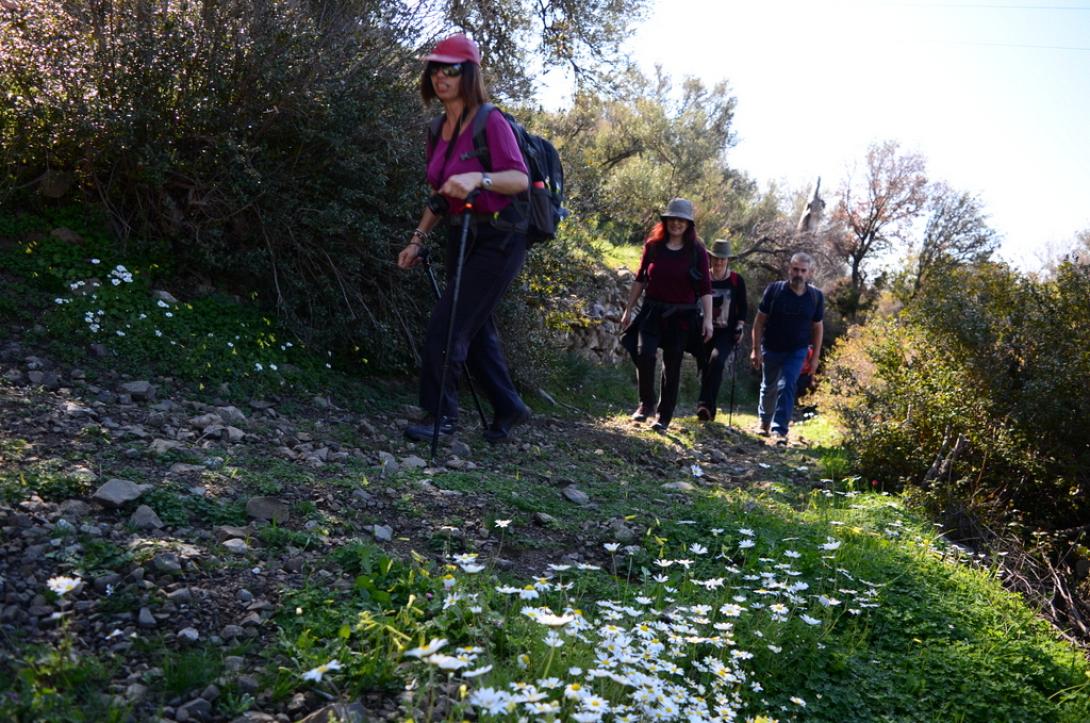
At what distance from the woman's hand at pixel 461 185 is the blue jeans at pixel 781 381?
5.13 m

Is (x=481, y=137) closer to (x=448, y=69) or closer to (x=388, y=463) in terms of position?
(x=448, y=69)

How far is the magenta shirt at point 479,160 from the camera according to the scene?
16.5ft

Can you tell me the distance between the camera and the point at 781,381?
918 cm

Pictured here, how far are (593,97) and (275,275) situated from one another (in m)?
8.06

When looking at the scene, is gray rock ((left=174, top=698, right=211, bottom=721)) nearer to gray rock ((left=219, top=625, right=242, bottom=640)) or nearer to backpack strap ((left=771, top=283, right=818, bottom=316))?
gray rock ((left=219, top=625, right=242, bottom=640))

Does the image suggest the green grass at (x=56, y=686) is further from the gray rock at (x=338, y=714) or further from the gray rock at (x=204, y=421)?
the gray rock at (x=204, y=421)

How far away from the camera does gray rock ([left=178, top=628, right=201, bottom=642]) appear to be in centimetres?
253

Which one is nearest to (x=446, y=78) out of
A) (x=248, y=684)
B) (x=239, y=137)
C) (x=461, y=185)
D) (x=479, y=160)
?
(x=479, y=160)

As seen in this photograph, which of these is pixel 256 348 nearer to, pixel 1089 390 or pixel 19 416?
pixel 19 416

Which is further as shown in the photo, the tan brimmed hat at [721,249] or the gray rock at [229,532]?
the tan brimmed hat at [721,249]

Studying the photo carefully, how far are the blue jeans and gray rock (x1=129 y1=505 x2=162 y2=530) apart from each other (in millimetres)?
7068

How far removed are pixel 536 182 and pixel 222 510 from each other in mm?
2911

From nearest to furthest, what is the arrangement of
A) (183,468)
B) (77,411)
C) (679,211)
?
(183,468)
(77,411)
(679,211)

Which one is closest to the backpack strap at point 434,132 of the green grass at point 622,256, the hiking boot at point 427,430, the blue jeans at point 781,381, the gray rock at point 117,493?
the hiking boot at point 427,430
